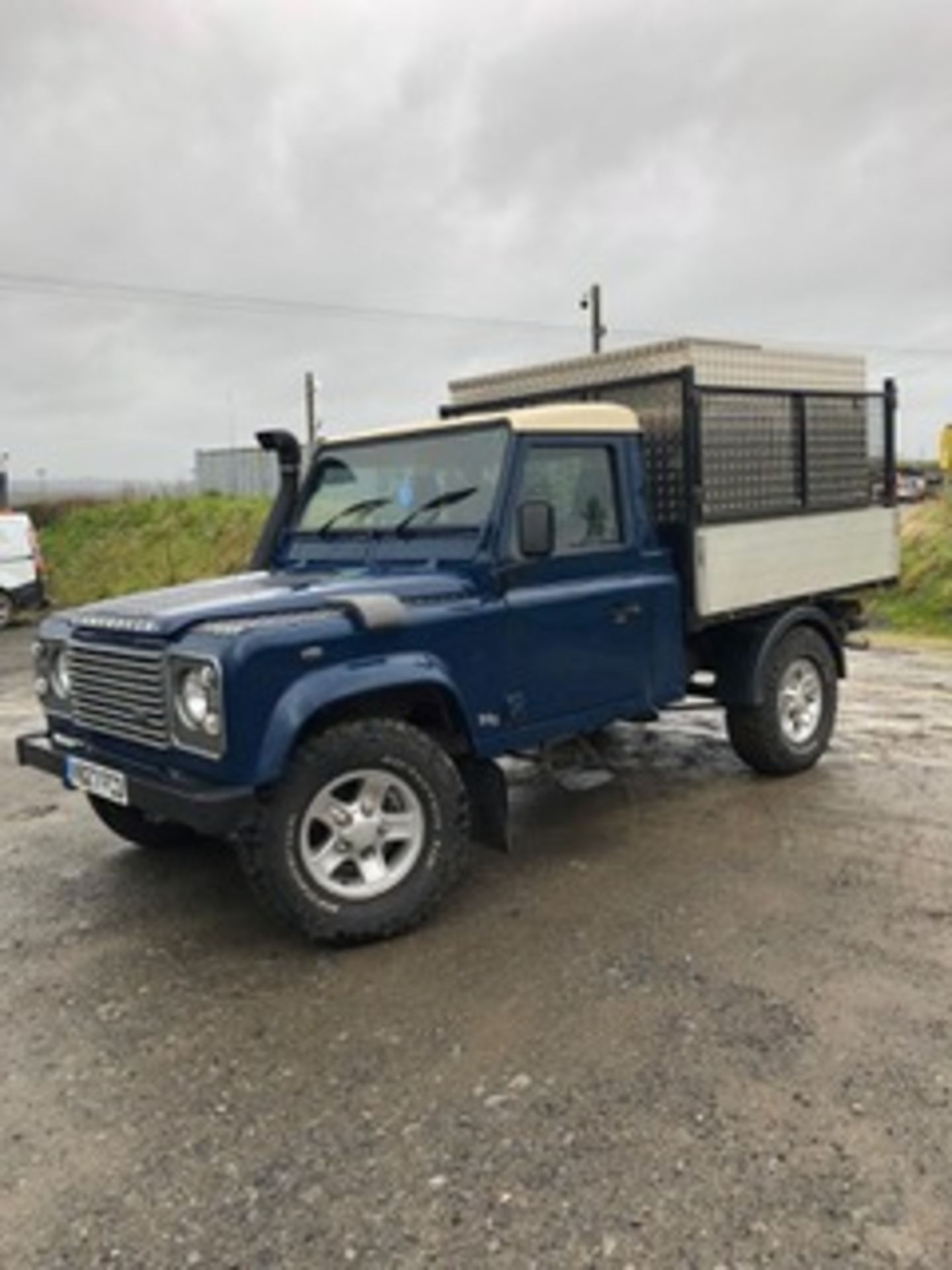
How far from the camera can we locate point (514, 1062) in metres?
3.40

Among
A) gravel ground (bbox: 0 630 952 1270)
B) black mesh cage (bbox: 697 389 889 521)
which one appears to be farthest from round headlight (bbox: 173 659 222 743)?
black mesh cage (bbox: 697 389 889 521)

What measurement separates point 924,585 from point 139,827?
11531mm

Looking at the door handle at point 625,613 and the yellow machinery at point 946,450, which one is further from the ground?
the yellow machinery at point 946,450

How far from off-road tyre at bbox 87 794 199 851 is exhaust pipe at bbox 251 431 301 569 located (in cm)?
150

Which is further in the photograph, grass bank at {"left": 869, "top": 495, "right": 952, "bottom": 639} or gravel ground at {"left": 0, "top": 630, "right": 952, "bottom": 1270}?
grass bank at {"left": 869, "top": 495, "right": 952, "bottom": 639}

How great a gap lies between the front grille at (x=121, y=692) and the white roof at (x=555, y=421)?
191cm

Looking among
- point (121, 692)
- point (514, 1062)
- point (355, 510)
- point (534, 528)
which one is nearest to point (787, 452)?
point (534, 528)

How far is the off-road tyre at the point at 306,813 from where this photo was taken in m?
4.08

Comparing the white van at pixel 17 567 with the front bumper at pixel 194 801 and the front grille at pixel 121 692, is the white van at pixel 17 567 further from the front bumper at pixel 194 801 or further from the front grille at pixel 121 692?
the front bumper at pixel 194 801

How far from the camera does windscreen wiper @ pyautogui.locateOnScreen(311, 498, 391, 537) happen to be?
5.54 m

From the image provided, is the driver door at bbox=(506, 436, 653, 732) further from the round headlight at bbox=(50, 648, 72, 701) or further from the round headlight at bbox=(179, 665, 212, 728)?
the round headlight at bbox=(50, 648, 72, 701)

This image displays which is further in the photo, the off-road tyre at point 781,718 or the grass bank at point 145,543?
the grass bank at point 145,543

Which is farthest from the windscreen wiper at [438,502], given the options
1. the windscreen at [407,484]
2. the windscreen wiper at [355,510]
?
the windscreen wiper at [355,510]

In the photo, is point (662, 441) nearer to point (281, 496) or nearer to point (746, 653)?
point (746, 653)
